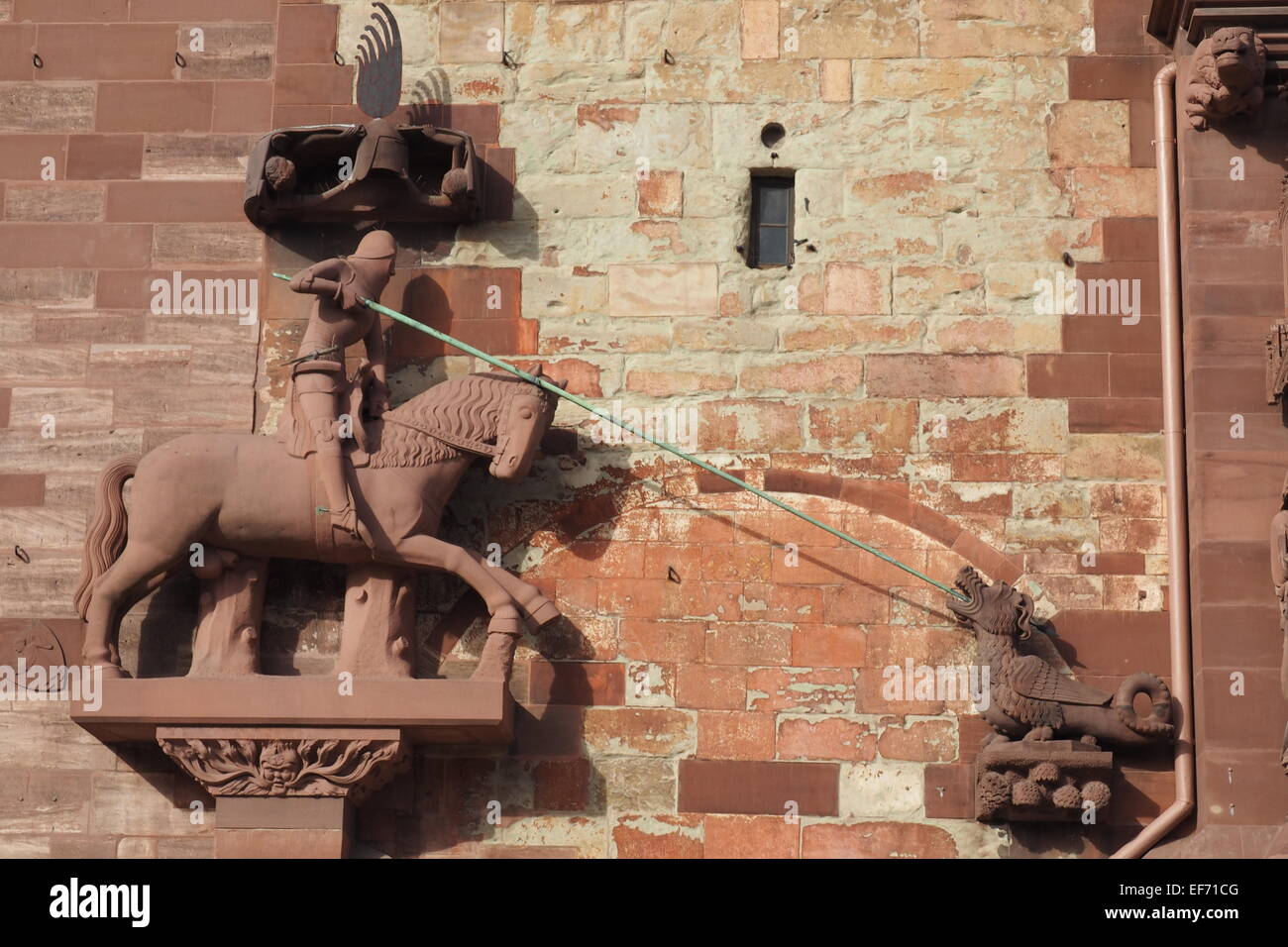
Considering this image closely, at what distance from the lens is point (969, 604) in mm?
12828

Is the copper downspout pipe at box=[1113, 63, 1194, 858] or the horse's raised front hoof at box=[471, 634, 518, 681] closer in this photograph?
the copper downspout pipe at box=[1113, 63, 1194, 858]

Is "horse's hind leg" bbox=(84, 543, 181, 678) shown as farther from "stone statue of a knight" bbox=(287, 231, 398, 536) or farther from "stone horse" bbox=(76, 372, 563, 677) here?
"stone statue of a knight" bbox=(287, 231, 398, 536)

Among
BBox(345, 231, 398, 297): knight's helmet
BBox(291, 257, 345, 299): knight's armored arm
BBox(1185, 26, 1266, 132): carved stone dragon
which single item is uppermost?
BBox(1185, 26, 1266, 132): carved stone dragon

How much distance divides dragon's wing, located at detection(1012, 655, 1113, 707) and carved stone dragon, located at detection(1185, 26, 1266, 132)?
315 cm

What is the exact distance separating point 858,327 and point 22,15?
5061 mm

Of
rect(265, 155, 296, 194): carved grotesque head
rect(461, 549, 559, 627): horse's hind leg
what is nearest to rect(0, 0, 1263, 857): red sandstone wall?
rect(461, 549, 559, 627): horse's hind leg

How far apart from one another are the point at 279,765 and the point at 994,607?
11.8 ft

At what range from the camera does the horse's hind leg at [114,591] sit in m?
12.7

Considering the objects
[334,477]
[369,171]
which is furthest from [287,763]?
[369,171]

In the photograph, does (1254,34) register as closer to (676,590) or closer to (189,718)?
(676,590)

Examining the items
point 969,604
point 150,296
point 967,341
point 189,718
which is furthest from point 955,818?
point 150,296

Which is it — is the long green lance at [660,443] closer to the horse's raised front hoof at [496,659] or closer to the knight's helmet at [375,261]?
the knight's helmet at [375,261]

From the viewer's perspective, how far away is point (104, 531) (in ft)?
42.4

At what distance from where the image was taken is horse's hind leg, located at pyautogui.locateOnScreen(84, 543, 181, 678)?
12711mm
